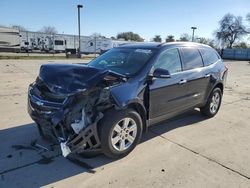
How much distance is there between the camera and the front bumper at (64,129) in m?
3.46

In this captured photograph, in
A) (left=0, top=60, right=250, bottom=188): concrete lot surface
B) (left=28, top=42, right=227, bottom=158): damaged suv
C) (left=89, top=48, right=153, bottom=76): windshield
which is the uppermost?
(left=89, top=48, right=153, bottom=76): windshield

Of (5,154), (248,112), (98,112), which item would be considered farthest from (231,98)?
(5,154)

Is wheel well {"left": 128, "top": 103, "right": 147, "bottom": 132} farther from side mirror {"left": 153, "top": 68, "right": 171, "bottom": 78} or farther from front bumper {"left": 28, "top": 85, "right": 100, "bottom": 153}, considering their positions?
front bumper {"left": 28, "top": 85, "right": 100, "bottom": 153}

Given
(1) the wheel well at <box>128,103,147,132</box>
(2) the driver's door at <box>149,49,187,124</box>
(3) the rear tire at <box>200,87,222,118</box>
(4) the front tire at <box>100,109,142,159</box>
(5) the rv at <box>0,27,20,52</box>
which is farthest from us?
(5) the rv at <box>0,27,20,52</box>

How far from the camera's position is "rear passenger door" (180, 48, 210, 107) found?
16.8 feet

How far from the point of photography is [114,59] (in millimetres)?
4988

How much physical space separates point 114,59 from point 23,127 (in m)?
2.26

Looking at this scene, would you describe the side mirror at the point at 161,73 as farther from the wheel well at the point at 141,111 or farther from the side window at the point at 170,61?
the wheel well at the point at 141,111

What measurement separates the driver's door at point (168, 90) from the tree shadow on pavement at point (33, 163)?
590 millimetres

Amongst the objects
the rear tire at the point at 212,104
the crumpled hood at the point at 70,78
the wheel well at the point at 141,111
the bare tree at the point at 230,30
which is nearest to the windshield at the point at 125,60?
the wheel well at the point at 141,111

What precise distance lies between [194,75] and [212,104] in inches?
51.2

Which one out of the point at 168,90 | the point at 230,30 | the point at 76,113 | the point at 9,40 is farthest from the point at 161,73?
the point at 230,30

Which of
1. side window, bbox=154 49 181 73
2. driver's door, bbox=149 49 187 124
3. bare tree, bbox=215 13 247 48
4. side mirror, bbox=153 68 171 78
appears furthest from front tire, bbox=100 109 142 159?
bare tree, bbox=215 13 247 48

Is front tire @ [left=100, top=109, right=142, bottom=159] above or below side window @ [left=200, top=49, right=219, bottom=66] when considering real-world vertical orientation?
below
